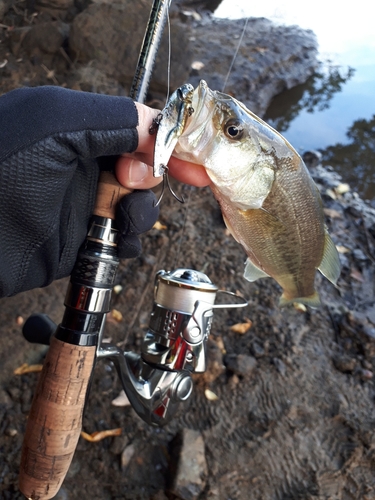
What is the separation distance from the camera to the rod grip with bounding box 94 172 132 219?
146 centimetres

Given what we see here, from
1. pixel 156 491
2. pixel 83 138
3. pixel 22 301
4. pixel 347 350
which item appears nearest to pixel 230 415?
pixel 156 491

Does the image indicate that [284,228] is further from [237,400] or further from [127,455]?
[127,455]

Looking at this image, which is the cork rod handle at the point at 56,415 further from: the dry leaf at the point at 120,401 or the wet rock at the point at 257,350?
the wet rock at the point at 257,350

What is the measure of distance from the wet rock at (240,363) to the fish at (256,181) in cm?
97

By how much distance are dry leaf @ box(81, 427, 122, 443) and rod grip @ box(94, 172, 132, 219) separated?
1240 millimetres

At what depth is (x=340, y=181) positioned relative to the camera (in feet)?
15.8

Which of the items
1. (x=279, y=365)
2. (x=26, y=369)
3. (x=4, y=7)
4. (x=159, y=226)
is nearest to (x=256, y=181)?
(x=279, y=365)

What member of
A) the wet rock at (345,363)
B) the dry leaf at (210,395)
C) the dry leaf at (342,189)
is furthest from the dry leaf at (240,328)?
the dry leaf at (342,189)

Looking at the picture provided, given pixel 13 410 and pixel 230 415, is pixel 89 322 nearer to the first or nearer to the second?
pixel 13 410

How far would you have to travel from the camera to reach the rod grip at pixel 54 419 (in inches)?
54.9

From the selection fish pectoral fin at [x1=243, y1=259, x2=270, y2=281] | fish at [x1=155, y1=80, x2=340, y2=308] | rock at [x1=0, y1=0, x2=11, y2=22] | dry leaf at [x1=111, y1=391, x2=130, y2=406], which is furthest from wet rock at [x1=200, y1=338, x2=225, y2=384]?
rock at [x1=0, y1=0, x2=11, y2=22]

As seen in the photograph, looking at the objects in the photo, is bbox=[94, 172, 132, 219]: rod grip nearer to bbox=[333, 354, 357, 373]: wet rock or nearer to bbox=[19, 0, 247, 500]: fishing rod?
bbox=[19, 0, 247, 500]: fishing rod

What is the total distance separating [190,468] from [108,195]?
4.58 feet

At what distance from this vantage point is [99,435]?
2.10 m
